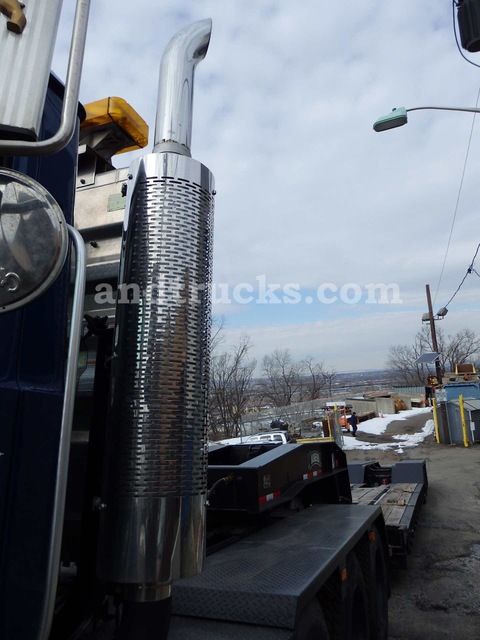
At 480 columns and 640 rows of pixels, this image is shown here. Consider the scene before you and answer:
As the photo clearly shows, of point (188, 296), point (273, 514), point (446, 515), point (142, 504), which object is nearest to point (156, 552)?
point (142, 504)

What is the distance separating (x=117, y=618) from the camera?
1908 millimetres

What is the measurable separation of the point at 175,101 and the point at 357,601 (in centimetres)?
349

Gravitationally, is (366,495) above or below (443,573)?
above

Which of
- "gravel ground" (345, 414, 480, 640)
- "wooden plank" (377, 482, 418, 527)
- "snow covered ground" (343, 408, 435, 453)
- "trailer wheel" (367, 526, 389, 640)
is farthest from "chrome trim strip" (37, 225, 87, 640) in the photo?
"snow covered ground" (343, 408, 435, 453)

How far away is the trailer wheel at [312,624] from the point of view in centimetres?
234

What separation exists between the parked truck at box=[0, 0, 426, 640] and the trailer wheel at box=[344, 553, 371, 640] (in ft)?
1.73

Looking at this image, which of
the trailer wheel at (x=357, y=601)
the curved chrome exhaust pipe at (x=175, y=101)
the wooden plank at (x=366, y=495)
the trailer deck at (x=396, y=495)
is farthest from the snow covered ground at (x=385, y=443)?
the curved chrome exhaust pipe at (x=175, y=101)

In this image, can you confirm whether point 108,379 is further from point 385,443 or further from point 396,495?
point 385,443

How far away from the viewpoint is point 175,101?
200 centimetres

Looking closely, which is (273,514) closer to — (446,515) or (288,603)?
(288,603)

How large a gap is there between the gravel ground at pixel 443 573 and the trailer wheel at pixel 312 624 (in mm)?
2334

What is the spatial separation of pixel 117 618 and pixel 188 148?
1852 millimetres

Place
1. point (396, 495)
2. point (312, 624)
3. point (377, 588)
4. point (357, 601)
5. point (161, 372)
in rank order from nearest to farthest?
point (161, 372) < point (312, 624) < point (357, 601) < point (377, 588) < point (396, 495)

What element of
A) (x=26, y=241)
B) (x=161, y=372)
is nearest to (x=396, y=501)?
(x=161, y=372)
